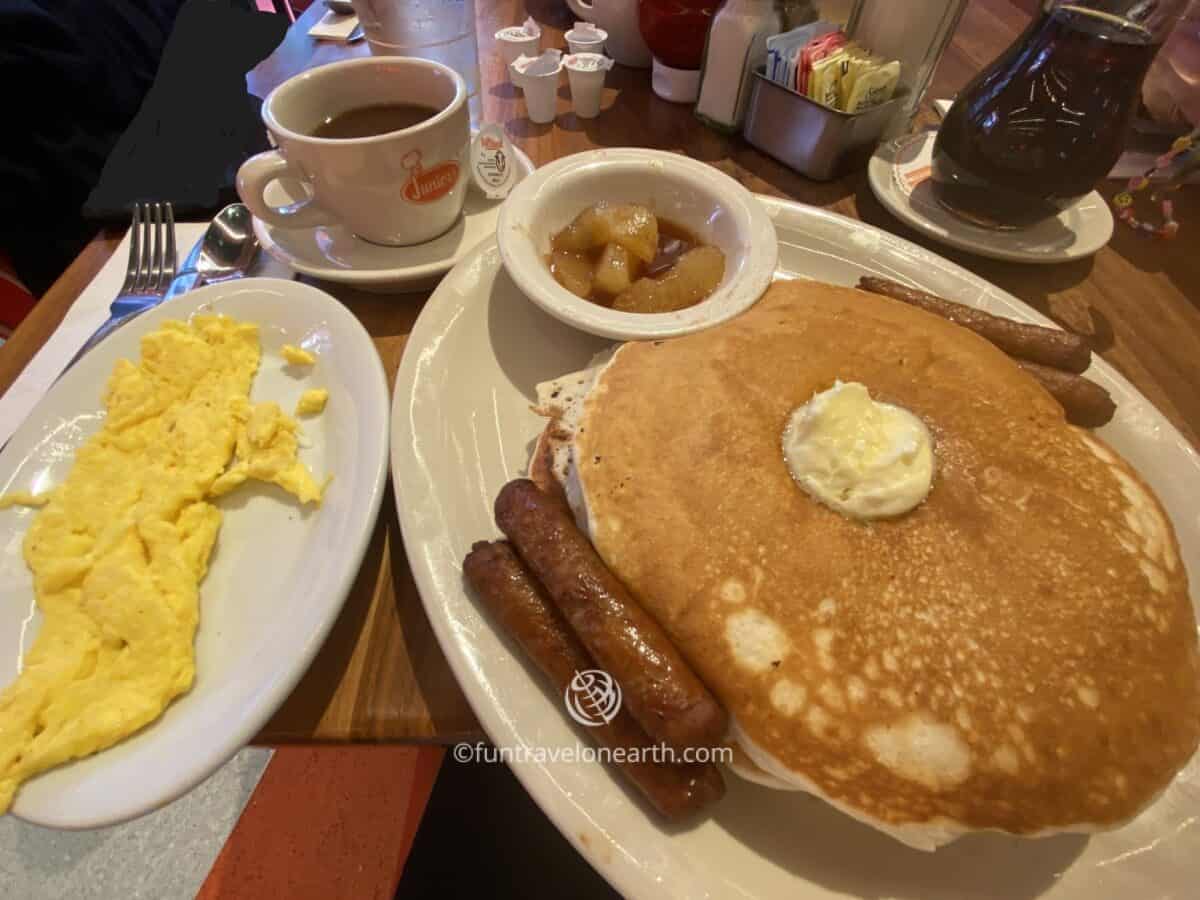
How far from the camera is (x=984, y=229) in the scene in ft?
6.46

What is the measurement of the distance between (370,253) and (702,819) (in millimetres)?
1642

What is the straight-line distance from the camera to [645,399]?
49.3 inches

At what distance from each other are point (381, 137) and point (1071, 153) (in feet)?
6.24

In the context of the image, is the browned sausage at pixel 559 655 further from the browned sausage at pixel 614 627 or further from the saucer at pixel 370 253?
the saucer at pixel 370 253

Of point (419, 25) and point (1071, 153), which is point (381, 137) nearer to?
point (419, 25)

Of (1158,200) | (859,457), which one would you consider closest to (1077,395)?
(859,457)

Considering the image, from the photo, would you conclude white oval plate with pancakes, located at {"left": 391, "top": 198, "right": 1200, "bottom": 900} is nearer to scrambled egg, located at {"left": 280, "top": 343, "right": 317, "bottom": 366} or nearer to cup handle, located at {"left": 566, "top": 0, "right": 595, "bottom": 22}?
scrambled egg, located at {"left": 280, "top": 343, "right": 317, "bottom": 366}

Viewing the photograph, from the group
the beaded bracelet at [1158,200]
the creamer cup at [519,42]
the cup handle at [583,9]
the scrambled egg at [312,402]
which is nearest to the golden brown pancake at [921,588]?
the scrambled egg at [312,402]

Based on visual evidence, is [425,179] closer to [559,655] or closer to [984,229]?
[559,655]

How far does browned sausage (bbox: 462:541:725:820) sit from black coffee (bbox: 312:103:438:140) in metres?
1.31

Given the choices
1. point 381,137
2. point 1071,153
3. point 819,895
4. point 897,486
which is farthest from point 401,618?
point 1071,153

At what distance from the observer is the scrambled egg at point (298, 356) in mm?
1521

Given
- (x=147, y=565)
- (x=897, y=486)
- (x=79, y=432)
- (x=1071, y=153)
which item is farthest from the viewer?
(x=1071, y=153)

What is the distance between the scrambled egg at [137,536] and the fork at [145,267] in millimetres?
275
